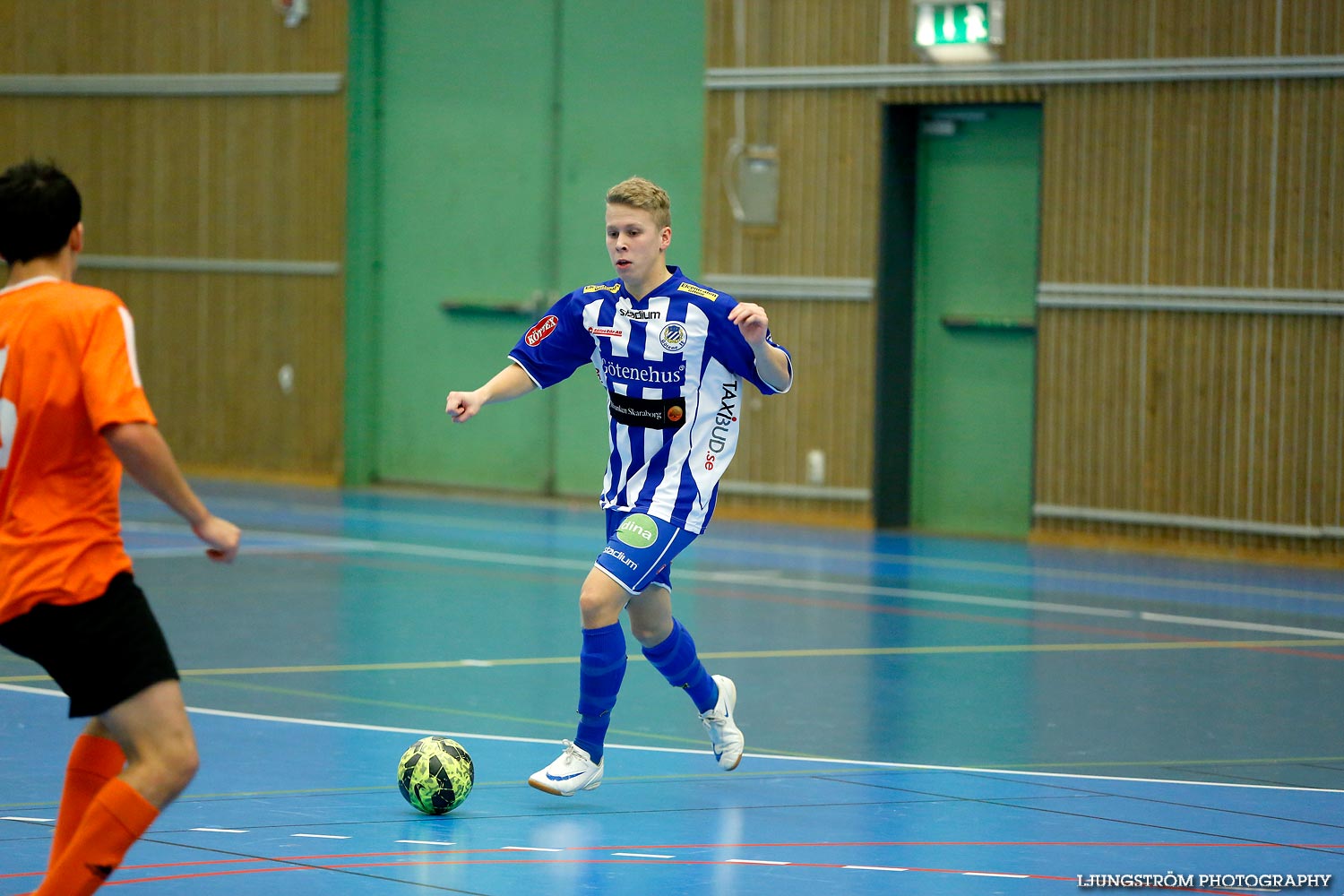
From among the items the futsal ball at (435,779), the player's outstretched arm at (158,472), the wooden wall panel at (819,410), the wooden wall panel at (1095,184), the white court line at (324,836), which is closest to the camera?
the player's outstretched arm at (158,472)

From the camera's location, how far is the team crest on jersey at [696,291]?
19.6 feet

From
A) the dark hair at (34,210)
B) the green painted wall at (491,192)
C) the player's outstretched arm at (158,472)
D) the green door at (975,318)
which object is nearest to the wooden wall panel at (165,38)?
the green painted wall at (491,192)

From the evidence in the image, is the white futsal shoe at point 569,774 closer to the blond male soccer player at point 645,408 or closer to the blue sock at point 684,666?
the blond male soccer player at point 645,408

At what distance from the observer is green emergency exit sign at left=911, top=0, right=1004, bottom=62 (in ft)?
46.0

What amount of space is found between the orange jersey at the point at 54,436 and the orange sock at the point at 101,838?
44cm

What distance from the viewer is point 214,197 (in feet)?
59.0

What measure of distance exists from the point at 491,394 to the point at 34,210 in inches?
91.0

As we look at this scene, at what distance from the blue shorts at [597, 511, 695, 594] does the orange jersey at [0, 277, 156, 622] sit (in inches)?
85.2

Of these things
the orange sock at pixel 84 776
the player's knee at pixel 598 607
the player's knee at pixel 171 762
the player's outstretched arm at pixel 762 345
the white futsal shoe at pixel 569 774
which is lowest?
the white futsal shoe at pixel 569 774

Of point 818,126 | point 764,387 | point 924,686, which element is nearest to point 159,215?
point 818,126

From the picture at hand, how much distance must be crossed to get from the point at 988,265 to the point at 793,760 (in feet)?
29.3

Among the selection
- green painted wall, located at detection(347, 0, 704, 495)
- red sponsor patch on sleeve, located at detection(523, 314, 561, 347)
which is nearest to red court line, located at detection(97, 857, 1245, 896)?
red sponsor patch on sleeve, located at detection(523, 314, 561, 347)

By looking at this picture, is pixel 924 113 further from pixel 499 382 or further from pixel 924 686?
pixel 499 382

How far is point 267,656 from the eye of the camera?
855 cm
